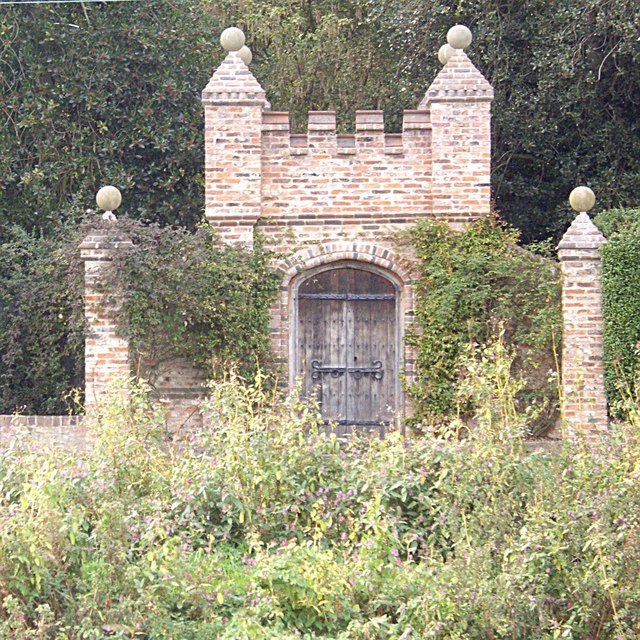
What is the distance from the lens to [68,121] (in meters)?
18.5

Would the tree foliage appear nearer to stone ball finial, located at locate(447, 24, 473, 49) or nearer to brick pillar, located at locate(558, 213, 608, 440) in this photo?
stone ball finial, located at locate(447, 24, 473, 49)

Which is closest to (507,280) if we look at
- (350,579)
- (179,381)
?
(179,381)

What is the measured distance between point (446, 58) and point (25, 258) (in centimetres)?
765

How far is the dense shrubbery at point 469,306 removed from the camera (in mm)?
12969

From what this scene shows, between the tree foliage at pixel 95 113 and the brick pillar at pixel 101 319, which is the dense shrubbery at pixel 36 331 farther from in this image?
the brick pillar at pixel 101 319

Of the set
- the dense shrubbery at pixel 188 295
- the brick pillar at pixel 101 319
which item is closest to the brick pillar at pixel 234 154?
the dense shrubbery at pixel 188 295

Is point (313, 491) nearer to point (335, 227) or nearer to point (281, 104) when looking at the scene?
point (335, 227)

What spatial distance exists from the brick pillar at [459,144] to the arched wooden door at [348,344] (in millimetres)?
1207

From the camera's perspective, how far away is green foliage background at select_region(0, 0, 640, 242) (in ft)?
59.2

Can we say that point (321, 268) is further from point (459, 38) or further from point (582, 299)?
point (459, 38)

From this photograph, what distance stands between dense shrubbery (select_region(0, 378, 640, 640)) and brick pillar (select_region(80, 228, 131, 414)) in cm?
397

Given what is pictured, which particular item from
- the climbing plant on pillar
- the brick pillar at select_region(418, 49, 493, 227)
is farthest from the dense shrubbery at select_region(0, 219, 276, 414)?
the brick pillar at select_region(418, 49, 493, 227)

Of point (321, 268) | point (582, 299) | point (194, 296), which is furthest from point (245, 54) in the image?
point (582, 299)

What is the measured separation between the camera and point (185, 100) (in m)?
18.8
